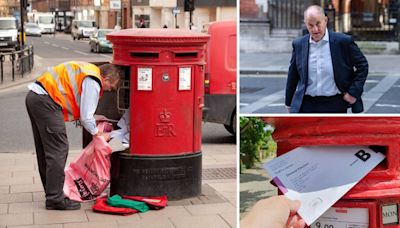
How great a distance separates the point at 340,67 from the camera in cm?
293

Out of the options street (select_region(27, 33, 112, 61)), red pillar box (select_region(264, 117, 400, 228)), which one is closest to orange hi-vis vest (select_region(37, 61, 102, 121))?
red pillar box (select_region(264, 117, 400, 228))

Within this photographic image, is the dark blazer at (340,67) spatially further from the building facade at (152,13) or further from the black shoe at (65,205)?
the building facade at (152,13)

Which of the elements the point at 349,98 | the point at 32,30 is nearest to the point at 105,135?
the point at 349,98

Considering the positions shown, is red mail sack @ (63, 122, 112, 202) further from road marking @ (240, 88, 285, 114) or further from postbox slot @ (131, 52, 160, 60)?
road marking @ (240, 88, 285, 114)

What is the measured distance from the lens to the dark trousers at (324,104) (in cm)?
257

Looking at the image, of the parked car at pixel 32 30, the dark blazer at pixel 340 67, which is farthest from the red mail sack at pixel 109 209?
the parked car at pixel 32 30

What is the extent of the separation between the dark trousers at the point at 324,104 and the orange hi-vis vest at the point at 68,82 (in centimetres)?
311

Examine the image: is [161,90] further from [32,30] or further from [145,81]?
[32,30]

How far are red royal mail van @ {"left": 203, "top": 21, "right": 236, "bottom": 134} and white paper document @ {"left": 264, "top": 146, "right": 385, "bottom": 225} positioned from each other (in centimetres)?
810

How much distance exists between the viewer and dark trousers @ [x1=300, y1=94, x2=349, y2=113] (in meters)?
2.57

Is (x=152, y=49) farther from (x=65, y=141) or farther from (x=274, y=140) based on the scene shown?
(x=274, y=140)

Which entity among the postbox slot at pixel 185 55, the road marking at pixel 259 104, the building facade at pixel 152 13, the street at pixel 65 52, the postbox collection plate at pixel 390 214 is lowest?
the street at pixel 65 52

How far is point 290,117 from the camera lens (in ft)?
7.48

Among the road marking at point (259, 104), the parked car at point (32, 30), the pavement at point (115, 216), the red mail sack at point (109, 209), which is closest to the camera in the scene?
the road marking at point (259, 104)
